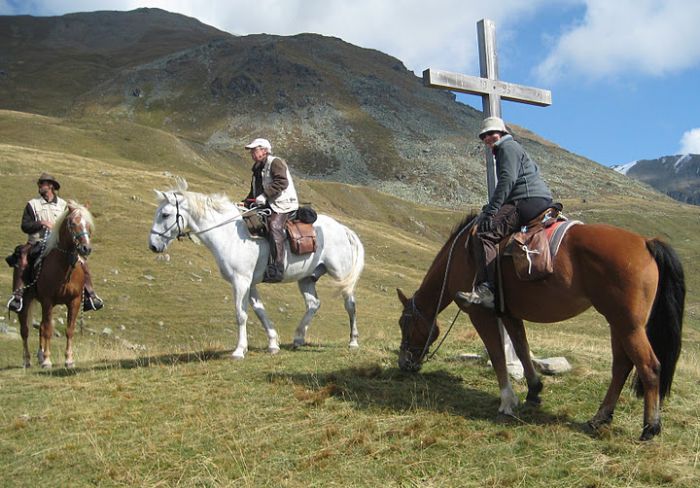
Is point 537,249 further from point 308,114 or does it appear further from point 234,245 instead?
point 308,114

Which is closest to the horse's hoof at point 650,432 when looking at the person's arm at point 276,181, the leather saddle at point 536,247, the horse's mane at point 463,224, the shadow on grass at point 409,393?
the shadow on grass at point 409,393

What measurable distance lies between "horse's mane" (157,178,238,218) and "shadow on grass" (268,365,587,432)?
3682mm

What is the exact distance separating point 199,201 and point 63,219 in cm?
261

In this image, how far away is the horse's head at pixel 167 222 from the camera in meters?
10.9

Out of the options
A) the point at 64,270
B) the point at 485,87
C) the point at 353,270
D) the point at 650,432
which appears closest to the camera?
the point at 650,432

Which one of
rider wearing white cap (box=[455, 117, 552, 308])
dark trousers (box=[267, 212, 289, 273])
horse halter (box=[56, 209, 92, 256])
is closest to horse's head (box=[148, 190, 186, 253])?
horse halter (box=[56, 209, 92, 256])

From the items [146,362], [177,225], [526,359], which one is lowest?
[146,362]

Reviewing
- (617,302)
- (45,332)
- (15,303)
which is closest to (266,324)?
(45,332)

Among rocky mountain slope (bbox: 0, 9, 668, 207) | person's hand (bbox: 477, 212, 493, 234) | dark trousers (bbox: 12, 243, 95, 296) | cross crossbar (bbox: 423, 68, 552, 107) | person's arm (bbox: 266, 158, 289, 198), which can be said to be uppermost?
rocky mountain slope (bbox: 0, 9, 668, 207)

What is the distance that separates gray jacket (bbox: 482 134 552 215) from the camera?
7551mm

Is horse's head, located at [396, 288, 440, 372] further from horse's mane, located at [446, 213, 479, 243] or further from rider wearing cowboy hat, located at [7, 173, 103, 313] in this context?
rider wearing cowboy hat, located at [7, 173, 103, 313]

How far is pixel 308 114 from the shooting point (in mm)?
161250

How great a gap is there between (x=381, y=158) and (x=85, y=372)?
13241cm

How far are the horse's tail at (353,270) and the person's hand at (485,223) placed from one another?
16.5 ft
